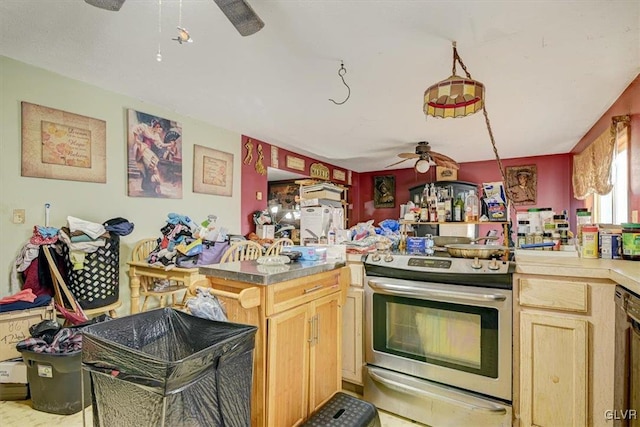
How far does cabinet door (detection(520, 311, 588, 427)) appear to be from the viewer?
54.6 inches

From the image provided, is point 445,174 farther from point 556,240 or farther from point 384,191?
point 556,240

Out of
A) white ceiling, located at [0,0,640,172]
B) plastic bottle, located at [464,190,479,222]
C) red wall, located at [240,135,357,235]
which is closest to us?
white ceiling, located at [0,0,640,172]

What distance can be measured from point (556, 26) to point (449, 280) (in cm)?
165

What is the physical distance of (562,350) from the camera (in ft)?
4.64

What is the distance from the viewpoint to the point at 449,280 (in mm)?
1607

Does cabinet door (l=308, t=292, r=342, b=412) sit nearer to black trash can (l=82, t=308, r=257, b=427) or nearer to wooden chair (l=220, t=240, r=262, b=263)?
black trash can (l=82, t=308, r=257, b=427)

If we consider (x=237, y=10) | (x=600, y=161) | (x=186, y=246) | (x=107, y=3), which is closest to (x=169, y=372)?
(x=237, y=10)

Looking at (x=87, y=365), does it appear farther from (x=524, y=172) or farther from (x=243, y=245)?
(x=524, y=172)

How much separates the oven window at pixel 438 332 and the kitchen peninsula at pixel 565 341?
127mm

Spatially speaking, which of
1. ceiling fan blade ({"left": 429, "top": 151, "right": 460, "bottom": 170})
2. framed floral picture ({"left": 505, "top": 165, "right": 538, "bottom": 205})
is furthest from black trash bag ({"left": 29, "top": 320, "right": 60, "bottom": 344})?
framed floral picture ({"left": 505, "top": 165, "right": 538, "bottom": 205})

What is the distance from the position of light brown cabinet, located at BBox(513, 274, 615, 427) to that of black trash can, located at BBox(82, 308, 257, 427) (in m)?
1.29

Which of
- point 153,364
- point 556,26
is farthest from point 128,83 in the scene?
point 556,26

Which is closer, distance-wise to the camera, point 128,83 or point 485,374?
point 485,374

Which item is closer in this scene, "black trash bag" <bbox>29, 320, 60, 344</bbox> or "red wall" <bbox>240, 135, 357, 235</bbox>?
"black trash bag" <bbox>29, 320, 60, 344</bbox>
